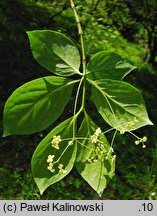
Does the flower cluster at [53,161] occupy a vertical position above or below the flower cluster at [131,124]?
below

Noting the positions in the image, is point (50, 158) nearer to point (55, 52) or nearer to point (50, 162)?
point (50, 162)

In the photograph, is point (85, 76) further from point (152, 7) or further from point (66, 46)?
point (152, 7)

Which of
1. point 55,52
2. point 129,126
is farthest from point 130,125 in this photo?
point 55,52

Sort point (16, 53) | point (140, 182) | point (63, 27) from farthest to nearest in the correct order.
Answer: point (63, 27) < point (16, 53) < point (140, 182)

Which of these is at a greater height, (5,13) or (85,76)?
(85,76)

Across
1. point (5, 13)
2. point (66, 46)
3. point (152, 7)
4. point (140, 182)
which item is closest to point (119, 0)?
point (152, 7)

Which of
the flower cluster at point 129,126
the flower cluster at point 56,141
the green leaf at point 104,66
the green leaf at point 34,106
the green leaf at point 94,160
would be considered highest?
the green leaf at point 104,66
